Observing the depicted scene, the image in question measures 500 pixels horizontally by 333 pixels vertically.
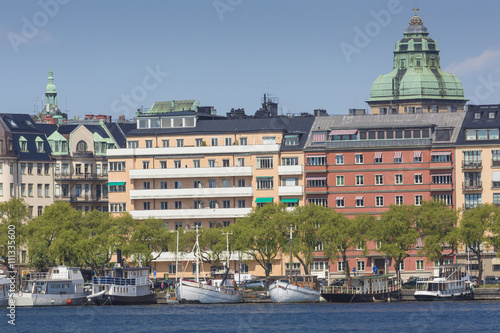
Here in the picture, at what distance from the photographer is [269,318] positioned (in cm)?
17012

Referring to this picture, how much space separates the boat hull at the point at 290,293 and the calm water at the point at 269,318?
2559 millimetres

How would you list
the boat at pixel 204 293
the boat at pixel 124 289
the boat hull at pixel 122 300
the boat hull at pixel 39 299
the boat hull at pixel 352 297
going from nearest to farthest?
the boat hull at pixel 352 297
the boat at pixel 204 293
the boat hull at pixel 122 300
the boat at pixel 124 289
the boat hull at pixel 39 299

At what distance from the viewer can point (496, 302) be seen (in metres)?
189

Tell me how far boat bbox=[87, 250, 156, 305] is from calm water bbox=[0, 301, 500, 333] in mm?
2262

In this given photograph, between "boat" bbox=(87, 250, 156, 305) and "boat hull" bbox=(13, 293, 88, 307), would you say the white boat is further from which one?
"boat hull" bbox=(13, 293, 88, 307)

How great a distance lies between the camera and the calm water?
526ft

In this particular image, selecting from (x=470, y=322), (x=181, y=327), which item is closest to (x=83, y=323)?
(x=181, y=327)

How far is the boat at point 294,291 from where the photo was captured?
628 feet

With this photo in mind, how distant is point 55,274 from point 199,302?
727 inches

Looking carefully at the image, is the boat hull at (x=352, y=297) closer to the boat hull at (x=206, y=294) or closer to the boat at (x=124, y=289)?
the boat hull at (x=206, y=294)

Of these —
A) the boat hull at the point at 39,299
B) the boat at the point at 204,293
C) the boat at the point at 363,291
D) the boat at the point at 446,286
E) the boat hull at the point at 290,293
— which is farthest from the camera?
the boat hull at the point at 39,299

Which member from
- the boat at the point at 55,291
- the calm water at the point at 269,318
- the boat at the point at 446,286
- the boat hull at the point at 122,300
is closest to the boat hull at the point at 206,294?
the calm water at the point at 269,318

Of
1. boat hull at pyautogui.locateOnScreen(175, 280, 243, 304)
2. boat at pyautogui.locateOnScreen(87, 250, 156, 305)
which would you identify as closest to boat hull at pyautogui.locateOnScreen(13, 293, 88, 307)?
boat at pyautogui.locateOnScreen(87, 250, 156, 305)

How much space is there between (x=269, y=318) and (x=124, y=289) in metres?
29.9
